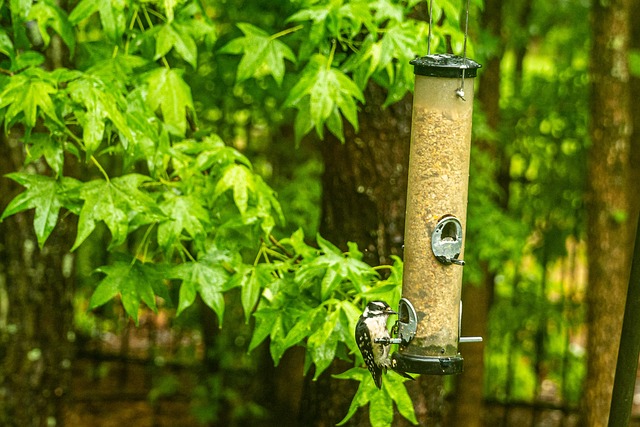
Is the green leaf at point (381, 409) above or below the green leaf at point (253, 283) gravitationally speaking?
below

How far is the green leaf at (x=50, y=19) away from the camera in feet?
11.2

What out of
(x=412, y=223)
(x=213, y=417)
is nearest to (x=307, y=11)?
(x=412, y=223)

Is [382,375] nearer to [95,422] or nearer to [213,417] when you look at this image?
[213,417]

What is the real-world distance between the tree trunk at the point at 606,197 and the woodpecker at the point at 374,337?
363cm

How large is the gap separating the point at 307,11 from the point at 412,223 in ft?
2.93

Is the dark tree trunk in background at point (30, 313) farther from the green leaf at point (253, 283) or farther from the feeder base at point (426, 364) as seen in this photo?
the feeder base at point (426, 364)

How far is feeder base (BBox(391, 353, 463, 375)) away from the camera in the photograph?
3057mm

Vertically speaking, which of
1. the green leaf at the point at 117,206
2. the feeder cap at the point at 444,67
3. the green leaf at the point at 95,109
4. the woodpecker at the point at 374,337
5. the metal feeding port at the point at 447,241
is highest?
the feeder cap at the point at 444,67

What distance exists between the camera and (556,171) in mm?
7398

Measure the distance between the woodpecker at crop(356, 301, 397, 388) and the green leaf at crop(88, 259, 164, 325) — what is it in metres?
0.81

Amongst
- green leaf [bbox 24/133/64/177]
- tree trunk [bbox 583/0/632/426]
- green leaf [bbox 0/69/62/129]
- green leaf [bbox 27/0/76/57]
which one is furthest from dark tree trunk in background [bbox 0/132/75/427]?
tree trunk [bbox 583/0/632/426]

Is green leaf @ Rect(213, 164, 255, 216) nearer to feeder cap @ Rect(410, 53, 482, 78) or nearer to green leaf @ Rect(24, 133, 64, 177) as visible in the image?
green leaf @ Rect(24, 133, 64, 177)

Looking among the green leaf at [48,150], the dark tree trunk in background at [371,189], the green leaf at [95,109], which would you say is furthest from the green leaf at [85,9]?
the dark tree trunk in background at [371,189]

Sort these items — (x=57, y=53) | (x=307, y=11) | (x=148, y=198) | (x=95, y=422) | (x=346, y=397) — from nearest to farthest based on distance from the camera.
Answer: (x=148, y=198) < (x=307, y=11) < (x=346, y=397) < (x=57, y=53) < (x=95, y=422)
